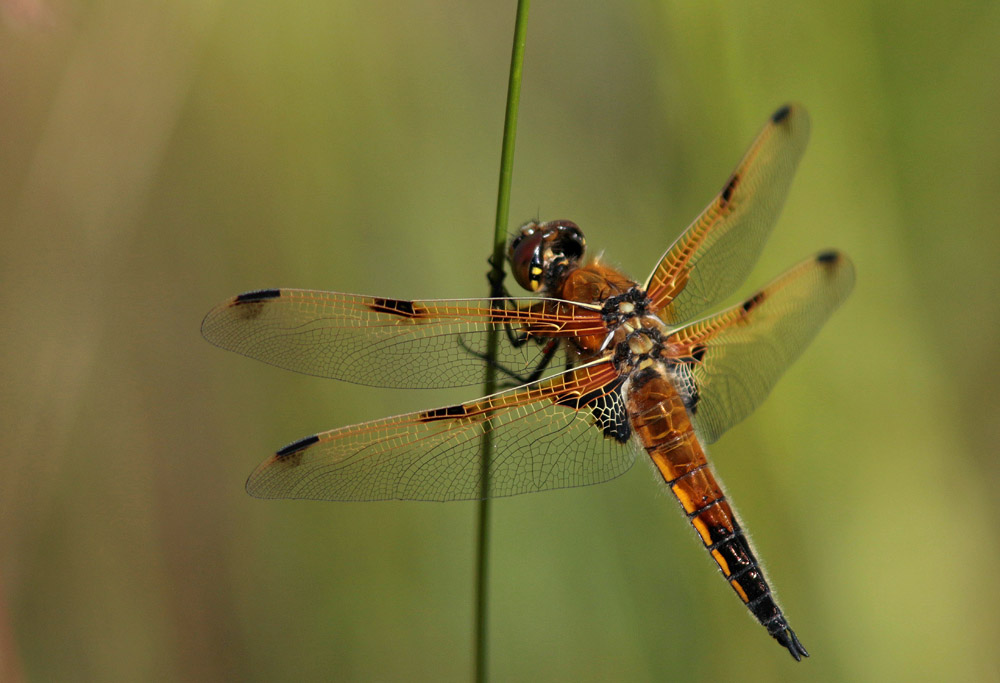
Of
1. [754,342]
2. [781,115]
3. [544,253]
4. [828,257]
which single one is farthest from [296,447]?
[781,115]

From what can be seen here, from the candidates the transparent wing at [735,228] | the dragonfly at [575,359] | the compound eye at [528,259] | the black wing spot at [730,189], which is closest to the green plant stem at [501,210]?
the dragonfly at [575,359]

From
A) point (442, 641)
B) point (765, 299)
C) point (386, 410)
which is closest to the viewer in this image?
point (765, 299)

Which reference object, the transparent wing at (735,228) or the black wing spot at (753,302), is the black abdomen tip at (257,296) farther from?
the black wing spot at (753,302)

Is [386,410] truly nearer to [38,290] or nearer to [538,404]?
[538,404]

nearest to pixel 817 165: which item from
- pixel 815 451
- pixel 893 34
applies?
pixel 893 34

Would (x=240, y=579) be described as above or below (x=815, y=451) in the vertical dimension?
below

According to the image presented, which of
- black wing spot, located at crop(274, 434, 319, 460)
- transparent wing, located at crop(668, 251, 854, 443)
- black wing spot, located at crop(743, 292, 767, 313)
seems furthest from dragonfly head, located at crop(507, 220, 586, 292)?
black wing spot, located at crop(274, 434, 319, 460)

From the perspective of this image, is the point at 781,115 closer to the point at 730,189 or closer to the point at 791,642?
the point at 730,189
